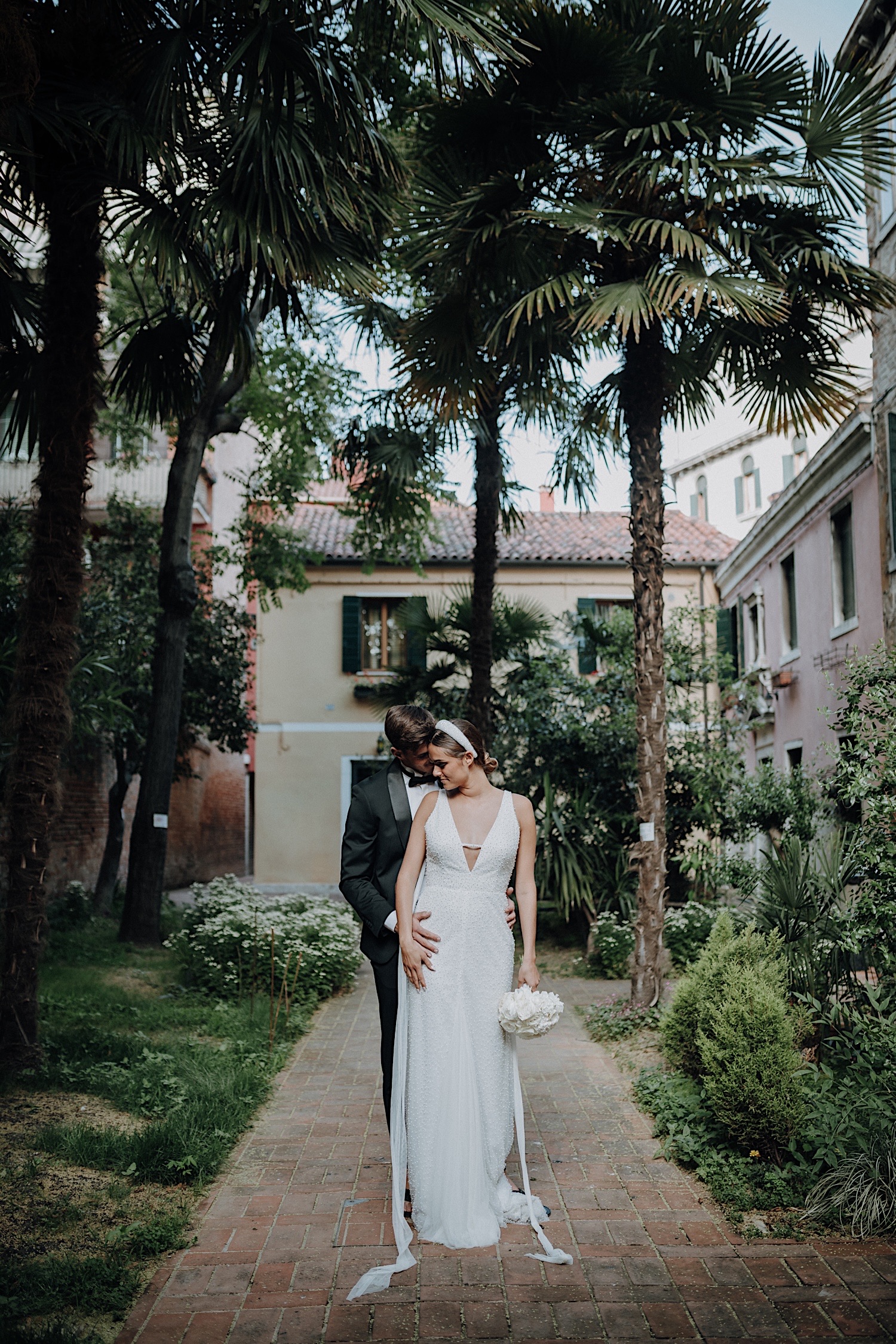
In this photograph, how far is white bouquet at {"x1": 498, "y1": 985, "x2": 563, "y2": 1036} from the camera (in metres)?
3.97

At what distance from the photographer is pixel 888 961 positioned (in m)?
4.88

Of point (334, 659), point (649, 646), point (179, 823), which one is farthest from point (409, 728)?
point (179, 823)

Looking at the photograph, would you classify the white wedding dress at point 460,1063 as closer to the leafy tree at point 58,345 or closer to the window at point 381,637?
the leafy tree at point 58,345

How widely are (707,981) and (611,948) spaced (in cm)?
518

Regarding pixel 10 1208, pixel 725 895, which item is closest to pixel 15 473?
pixel 725 895

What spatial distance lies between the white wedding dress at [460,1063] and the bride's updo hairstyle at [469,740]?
0.17m

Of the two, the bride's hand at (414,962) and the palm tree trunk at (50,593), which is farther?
the palm tree trunk at (50,593)

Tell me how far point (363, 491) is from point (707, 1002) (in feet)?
30.7

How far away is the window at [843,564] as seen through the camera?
13820mm

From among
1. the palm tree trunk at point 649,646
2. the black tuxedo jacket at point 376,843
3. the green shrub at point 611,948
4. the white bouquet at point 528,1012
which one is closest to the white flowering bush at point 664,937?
the green shrub at point 611,948

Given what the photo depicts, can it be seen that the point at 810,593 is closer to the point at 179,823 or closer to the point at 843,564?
the point at 843,564

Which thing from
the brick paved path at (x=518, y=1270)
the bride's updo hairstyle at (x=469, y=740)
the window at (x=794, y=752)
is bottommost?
the brick paved path at (x=518, y=1270)

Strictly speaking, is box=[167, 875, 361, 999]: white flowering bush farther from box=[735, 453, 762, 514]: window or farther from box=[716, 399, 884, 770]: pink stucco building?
box=[735, 453, 762, 514]: window

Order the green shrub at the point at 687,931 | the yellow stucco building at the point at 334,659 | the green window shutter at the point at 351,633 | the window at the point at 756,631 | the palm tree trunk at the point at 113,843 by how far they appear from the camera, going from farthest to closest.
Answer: the green window shutter at the point at 351,633
the yellow stucco building at the point at 334,659
the window at the point at 756,631
the palm tree trunk at the point at 113,843
the green shrub at the point at 687,931
